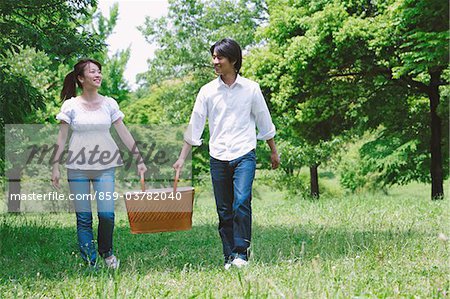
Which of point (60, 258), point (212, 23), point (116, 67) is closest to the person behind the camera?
point (60, 258)

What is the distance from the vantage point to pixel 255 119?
536cm

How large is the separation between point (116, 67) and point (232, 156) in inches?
972

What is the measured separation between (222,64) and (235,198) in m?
1.14

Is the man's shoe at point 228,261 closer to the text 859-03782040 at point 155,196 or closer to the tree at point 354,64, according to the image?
the text 859-03782040 at point 155,196

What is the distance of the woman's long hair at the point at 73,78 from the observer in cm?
558

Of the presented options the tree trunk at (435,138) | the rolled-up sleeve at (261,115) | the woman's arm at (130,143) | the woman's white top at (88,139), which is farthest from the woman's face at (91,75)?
the tree trunk at (435,138)

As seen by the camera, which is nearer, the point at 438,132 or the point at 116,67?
the point at 438,132

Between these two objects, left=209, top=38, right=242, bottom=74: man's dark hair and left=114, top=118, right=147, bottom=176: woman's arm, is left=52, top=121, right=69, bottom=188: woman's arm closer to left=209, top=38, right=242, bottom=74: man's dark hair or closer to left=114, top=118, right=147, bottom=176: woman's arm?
left=114, top=118, right=147, bottom=176: woman's arm

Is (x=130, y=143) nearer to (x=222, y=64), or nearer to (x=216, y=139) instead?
(x=216, y=139)

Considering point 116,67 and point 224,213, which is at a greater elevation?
point 116,67

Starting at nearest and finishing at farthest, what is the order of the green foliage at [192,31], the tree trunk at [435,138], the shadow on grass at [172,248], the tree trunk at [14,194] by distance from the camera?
the shadow on grass at [172,248], the tree trunk at [435,138], the tree trunk at [14,194], the green foliage at [192,31]

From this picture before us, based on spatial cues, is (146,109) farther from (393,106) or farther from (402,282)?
(402,282)

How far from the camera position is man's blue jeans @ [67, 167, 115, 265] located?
5.43 metres

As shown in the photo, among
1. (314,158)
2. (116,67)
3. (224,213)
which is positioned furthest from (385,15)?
(116,67)
